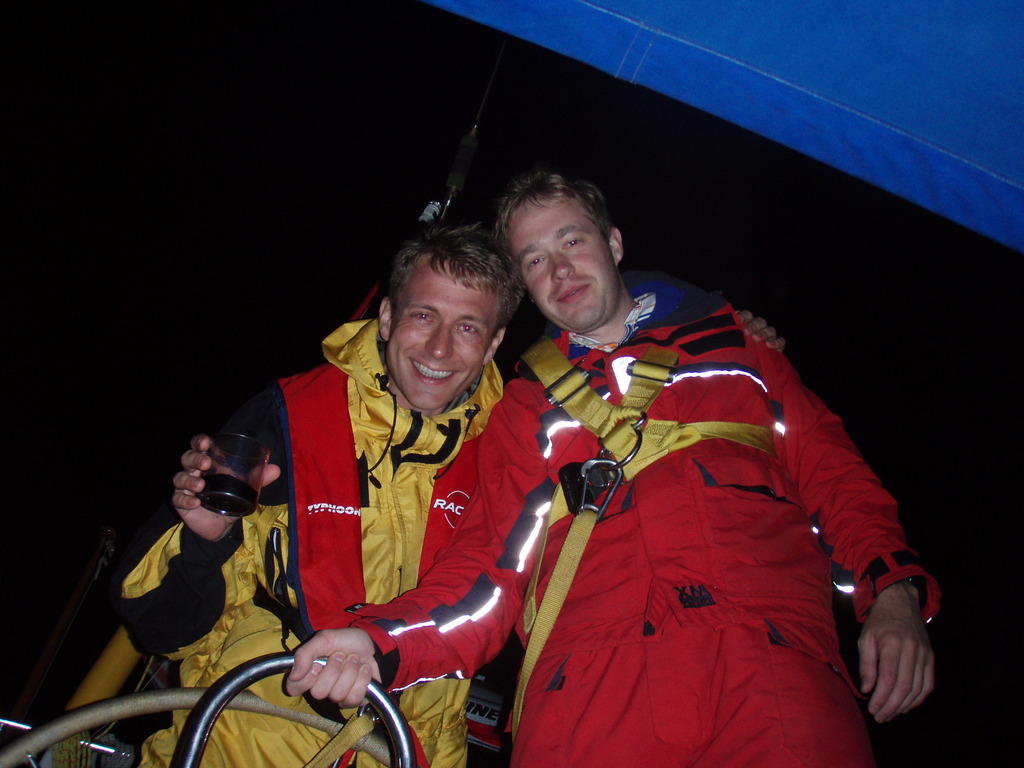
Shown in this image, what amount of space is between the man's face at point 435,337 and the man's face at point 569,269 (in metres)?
0.25

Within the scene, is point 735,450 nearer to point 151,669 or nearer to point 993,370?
point 151,669

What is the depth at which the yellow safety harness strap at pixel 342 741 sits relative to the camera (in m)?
1.23

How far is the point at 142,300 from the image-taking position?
11141 millimetres

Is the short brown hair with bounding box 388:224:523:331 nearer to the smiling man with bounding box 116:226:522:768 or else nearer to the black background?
the smiling man with bounding box 116:226:522:768

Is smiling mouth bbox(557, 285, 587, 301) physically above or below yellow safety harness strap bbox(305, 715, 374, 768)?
above

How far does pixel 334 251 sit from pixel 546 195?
40.2 ft

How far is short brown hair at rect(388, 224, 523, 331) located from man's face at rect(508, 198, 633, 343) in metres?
0.09

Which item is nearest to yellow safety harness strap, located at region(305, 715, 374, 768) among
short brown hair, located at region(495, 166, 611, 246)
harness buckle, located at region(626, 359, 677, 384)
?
harness buckle, located at region(626, 359, 677, 384)

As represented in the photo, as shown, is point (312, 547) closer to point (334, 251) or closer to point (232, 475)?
point (232, 475)

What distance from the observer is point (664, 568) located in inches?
65.9

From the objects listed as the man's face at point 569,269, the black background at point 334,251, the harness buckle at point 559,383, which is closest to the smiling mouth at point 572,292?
the man's face at point 569,269

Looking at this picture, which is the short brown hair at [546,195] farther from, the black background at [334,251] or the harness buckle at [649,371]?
the black background at [334,251]

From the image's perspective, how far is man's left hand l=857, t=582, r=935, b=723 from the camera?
149 centimetres

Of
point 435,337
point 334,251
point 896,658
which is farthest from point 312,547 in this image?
point 334,251
